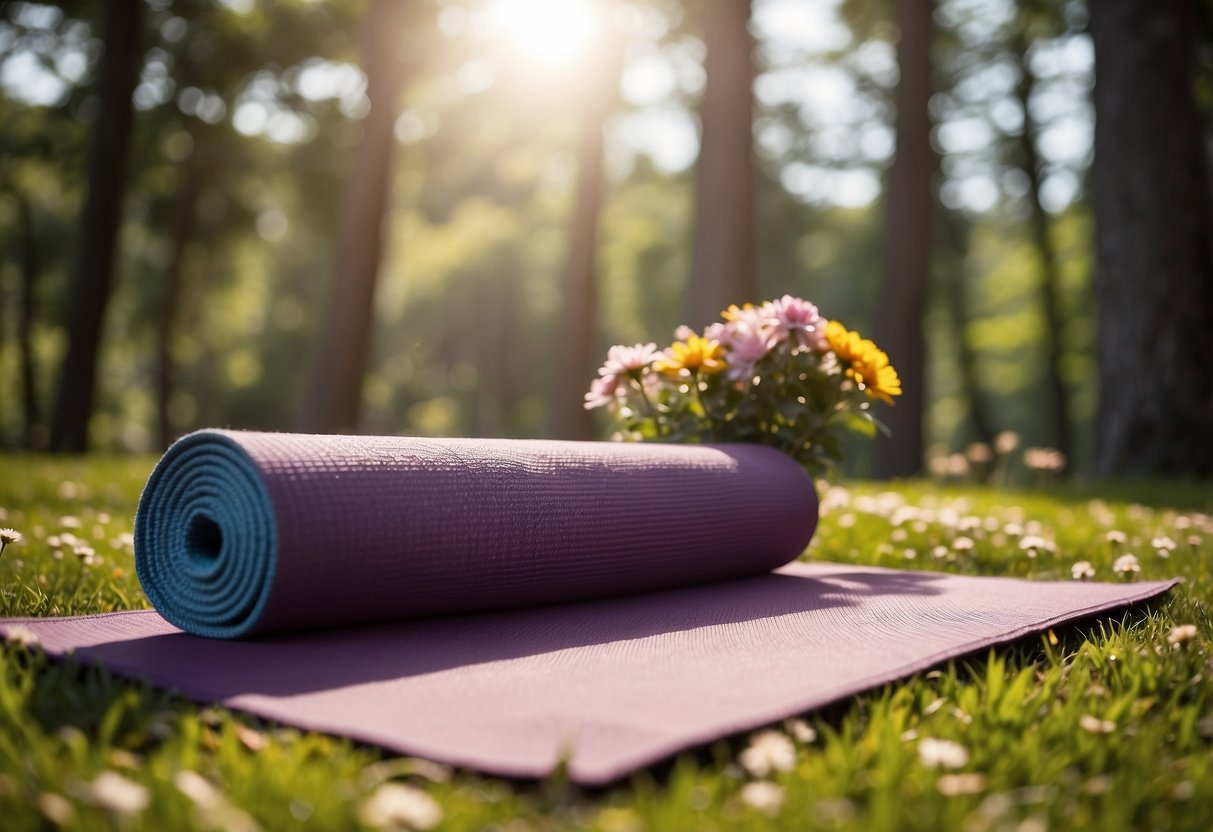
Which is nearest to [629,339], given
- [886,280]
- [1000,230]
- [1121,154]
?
[1000,230]

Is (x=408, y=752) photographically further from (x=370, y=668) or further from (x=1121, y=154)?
(x=1121, y=154)

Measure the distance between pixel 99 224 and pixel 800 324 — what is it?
36.2ft

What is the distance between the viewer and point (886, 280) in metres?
11.4

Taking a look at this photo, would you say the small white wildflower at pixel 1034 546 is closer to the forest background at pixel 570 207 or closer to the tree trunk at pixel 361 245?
the forest background at pixel 570 207

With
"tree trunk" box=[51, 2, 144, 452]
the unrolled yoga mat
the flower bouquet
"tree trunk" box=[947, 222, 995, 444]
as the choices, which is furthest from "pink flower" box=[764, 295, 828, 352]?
"tree trunk" box=[947, 222, 995, 444]

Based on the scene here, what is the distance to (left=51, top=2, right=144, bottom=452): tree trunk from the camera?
41.1ft

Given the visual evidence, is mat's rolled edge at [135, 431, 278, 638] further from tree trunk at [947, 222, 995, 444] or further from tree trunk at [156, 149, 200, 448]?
tree trunk at [947, 222, 995, 444]

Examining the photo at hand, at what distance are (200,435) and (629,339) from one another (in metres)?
27.0

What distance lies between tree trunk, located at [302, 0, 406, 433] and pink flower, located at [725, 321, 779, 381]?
752 cm

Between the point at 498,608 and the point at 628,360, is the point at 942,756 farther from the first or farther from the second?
the point at 628,360

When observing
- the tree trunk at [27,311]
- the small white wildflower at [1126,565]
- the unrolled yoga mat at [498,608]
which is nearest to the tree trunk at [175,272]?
the tree trunk at [27,311]

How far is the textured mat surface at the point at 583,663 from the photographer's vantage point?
178 cm

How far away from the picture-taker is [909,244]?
1134cm

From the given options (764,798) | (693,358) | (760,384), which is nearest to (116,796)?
(764,798)
